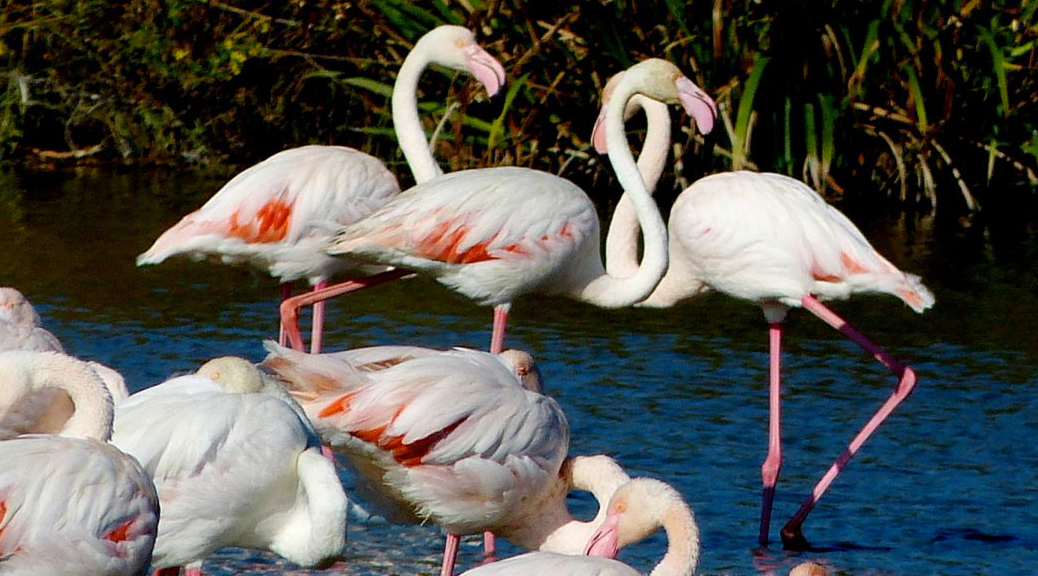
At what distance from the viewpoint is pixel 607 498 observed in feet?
15.2

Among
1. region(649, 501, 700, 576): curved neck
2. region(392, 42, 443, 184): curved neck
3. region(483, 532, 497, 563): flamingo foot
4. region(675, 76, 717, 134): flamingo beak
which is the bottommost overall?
region(483, 532, 497, 563): flamingo foot

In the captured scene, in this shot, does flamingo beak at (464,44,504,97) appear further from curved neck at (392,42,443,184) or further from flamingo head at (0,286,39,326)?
flamingo head at (0,286,39,326)

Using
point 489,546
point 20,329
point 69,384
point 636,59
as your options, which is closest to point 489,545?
point 489,546

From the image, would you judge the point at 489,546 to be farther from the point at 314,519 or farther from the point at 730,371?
the point at 730,371

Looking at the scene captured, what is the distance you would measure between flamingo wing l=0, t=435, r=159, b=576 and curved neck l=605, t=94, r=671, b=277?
2.84 m

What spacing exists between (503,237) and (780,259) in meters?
0.92

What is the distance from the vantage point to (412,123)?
666cm

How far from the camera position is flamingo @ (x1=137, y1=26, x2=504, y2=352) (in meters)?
6.23

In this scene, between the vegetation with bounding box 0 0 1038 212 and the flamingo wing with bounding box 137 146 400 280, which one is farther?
the vegetation with bounding box 0 0 1038 212

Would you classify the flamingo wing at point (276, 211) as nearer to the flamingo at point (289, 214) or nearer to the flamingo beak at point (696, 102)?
the flamingo at point (289, 214)

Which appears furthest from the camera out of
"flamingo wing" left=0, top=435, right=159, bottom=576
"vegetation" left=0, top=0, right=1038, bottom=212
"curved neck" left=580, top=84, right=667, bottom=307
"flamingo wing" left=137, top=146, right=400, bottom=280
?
"vegetation" left=0, top=0, right=1038, bottom=212

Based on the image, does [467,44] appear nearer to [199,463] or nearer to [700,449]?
[700,449]

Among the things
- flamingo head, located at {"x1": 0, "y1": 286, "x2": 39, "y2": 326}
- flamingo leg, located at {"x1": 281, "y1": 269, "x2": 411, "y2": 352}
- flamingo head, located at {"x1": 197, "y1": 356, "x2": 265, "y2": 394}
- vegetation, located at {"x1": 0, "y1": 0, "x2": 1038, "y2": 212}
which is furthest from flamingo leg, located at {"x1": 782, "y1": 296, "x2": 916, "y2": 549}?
vegetation, located at {"x1": 0, "y1": 0, "x2": 1038, "y2": 212}

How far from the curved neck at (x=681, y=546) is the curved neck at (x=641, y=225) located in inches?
78.1
